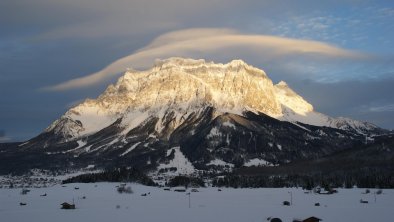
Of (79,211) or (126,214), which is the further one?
(79,211)

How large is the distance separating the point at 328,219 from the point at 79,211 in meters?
43.8

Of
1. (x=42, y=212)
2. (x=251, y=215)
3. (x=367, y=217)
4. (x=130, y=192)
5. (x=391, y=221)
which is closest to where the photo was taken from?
(x=391, y=221)

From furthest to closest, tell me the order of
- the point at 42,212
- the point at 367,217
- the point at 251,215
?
the point at 42,212, the point at 251,215, the point at 367,217

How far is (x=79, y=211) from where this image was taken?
3750 inches

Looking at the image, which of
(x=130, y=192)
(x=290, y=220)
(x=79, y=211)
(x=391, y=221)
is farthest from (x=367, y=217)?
(x=130, y=192)

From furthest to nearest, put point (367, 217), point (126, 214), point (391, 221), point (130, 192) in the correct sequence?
point (130, 192) → point (126, 214) → point (367, 217) → point (391, 221)

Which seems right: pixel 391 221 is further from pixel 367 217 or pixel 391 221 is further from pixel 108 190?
pixel 108 190

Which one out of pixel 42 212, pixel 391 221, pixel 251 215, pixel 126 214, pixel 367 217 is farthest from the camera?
pixel 42 212

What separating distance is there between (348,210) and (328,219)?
1490 cm

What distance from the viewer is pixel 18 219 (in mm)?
82688

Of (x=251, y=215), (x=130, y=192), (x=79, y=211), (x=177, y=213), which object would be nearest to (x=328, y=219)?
(x=251, y=215)

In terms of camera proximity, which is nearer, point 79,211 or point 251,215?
point 251,215

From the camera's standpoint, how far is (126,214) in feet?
287

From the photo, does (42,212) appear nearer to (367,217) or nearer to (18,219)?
(18,219)
